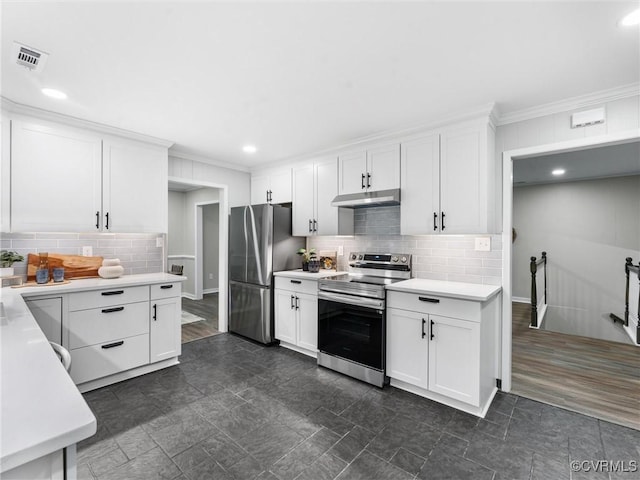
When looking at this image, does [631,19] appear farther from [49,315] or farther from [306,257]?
[49,315]

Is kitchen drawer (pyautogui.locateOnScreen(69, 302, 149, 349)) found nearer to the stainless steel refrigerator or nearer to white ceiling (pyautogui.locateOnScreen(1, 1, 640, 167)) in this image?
the stainless steel refrigerator

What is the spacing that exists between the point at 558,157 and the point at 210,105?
4620 millimetres

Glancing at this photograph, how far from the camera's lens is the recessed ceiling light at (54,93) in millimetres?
2336

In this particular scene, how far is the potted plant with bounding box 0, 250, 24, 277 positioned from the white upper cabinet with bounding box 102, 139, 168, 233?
698mm

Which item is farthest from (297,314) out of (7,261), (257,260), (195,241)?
(195,241)

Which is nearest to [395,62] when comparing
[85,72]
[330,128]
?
[330,128]

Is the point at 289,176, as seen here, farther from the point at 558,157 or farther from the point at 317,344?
the point at 558,157

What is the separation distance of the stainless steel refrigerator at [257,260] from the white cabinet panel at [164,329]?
0.98 metres

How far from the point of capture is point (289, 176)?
4.20 metres

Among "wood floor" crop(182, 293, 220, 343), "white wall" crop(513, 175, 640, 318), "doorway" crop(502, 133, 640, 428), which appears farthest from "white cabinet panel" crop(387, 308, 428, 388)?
"white wall" crop(513, 175, 640, 318)

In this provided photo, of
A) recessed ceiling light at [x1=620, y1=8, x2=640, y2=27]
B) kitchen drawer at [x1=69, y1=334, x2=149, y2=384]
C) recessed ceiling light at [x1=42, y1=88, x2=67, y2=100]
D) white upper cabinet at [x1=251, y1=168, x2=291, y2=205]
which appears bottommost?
kitchen drawer at [x1=69, y1=334, x2=149, y2=384]

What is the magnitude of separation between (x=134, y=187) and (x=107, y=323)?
1.43m

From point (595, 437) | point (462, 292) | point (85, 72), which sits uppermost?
point (85, 72)

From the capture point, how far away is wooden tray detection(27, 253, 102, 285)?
2.85 meters
